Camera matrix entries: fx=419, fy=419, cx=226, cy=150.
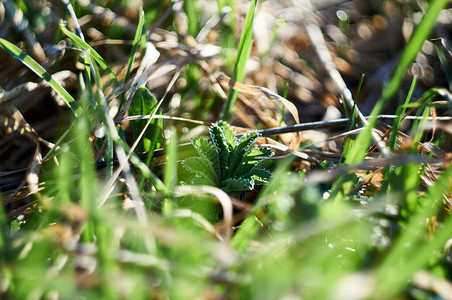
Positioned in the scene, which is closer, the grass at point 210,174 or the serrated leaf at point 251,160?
the grass at point 210,174

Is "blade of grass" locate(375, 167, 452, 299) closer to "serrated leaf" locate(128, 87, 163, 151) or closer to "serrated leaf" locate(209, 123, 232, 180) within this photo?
"serrated leaf" locate(209, 123, 232, 180)

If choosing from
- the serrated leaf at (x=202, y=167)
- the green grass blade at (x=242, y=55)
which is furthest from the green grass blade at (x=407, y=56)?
the green grass blade at (x=242, y=55)

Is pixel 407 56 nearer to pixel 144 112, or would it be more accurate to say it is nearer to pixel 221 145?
pixel 221 145

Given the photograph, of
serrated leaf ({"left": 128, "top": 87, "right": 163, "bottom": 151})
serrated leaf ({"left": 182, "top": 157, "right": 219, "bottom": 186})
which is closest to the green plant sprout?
serrated leaf ({"left": 182, "top": 157, "right": 219, "bottom": 186})

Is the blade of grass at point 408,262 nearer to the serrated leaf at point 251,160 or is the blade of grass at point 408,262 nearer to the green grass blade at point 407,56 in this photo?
the green grass blade at point 407,56

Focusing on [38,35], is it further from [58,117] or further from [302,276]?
[302,276]

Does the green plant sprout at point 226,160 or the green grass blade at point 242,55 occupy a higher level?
the green grass blade at point 242,55

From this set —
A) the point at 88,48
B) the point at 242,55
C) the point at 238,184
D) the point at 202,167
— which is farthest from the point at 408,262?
the point at 88,48
